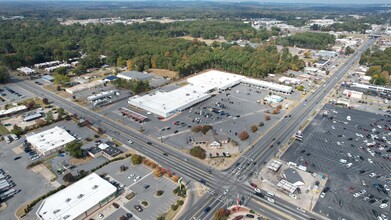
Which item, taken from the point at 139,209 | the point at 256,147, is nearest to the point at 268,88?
the point at 256,147

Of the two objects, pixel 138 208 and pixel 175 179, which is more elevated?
pixel 175 179

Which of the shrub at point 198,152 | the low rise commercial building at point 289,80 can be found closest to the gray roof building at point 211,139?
the shrub at point 198,152

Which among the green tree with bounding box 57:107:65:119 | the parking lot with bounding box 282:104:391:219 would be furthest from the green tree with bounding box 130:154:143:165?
the green tree with bounding box 57:107:65:119

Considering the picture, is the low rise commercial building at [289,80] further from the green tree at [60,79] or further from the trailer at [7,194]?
the trailer at [7,194]

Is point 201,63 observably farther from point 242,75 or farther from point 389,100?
point 389,100

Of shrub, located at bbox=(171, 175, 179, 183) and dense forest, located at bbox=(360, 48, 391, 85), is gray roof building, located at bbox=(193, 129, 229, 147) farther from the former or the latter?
dense forest, located at bbox=(360, 48, 391, 85)

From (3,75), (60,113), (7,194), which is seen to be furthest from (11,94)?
(7,194)

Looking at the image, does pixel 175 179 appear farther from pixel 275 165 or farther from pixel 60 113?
pixel 60 113
